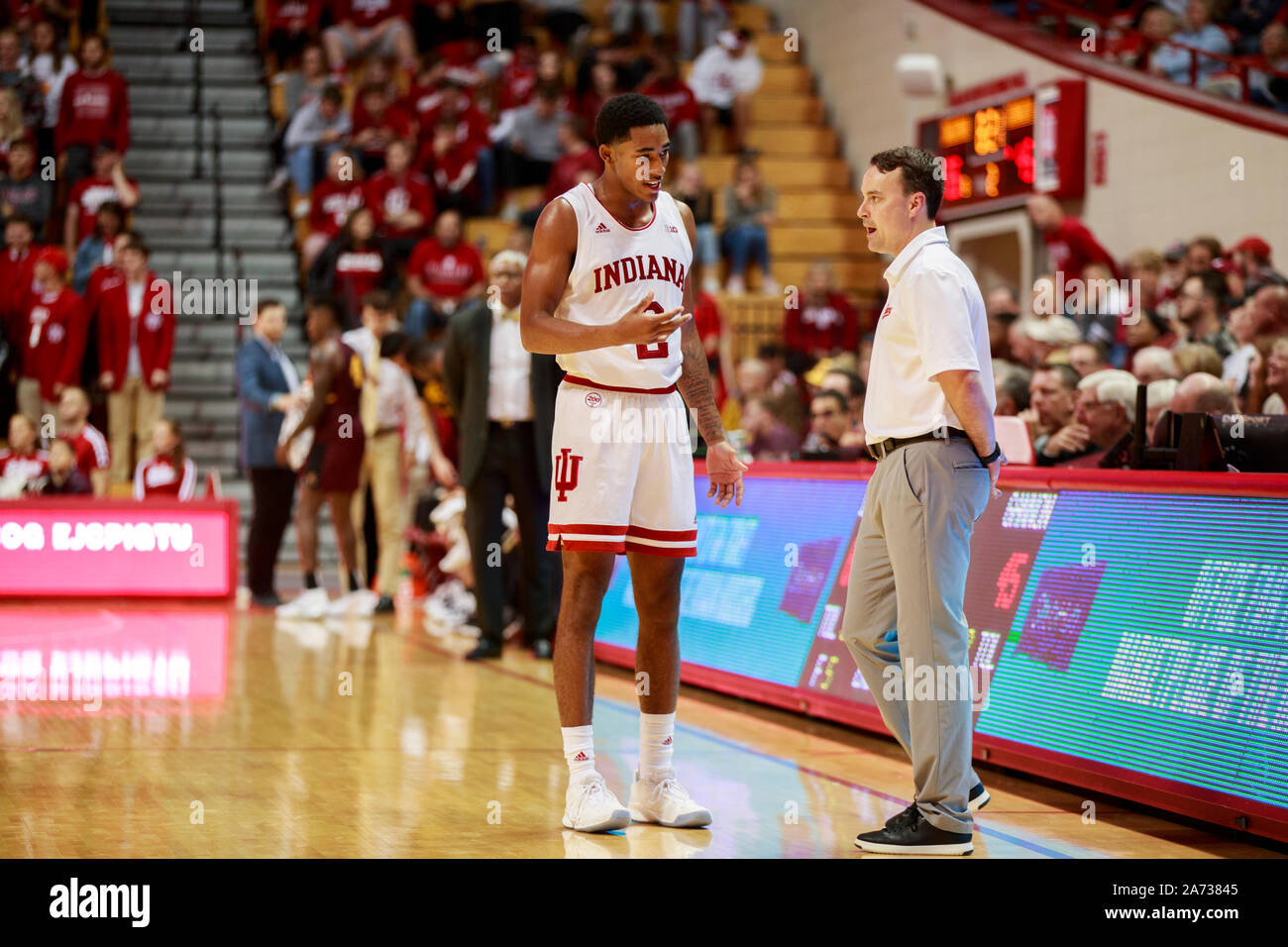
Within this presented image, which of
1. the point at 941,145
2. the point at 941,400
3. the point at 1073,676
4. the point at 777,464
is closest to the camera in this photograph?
the point at 941,400

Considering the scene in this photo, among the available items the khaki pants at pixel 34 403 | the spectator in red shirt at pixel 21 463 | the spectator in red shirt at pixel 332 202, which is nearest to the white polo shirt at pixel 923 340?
the spectator in red shirt at pixel 21 463

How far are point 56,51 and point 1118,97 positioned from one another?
1097 cm

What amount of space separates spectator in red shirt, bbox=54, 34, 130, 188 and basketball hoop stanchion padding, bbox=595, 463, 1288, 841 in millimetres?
11699

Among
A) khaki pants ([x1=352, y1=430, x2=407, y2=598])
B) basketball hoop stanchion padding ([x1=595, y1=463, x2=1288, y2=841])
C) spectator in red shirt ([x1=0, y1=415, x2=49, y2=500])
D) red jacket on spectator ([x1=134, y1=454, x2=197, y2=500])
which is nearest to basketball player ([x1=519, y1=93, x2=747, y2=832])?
basketball hoop stanchion padding ([x1=595, y1=463, x2=1288, y2=841])

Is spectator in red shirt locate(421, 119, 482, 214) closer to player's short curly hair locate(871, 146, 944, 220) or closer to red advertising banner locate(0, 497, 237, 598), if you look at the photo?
red advertising banner locate(0, 497, 237, 598)

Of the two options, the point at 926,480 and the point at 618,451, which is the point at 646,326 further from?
the point at 926,480

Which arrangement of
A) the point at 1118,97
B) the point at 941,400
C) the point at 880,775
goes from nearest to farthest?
the point at 941,400, the point at 880,775, the point at 1118,97

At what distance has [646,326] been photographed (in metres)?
4.61

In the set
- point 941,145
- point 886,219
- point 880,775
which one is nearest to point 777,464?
point 880,775

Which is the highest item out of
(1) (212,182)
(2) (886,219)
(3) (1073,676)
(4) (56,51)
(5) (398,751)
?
(4) (56,51)
